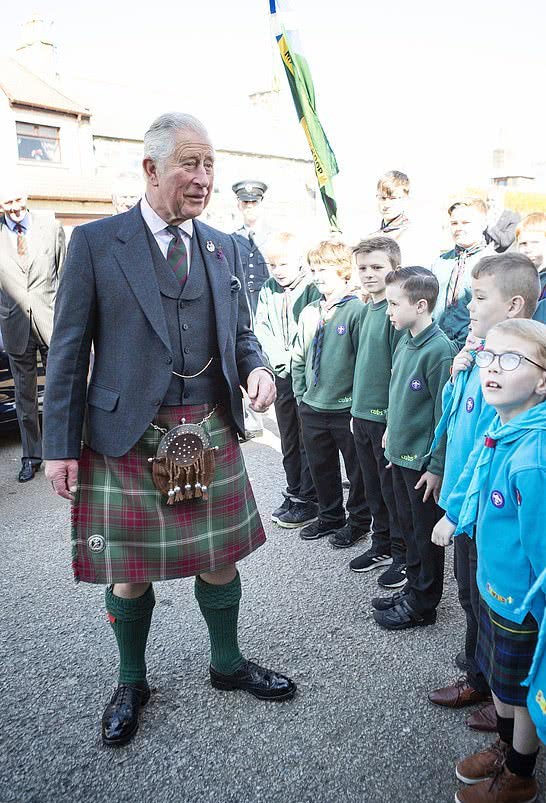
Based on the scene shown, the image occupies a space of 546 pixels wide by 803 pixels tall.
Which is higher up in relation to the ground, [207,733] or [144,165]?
[144,165]

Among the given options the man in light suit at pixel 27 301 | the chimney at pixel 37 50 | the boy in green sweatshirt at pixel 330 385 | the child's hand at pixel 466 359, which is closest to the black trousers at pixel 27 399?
the man in light suit at pixel 27 301

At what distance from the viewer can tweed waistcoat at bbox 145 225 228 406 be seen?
2.04 metres

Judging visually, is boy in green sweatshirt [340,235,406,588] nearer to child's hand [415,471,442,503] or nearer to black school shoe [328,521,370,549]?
black school shoe [328,521,370,549]

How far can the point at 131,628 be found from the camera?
2.17 meters

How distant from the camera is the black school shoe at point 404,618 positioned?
101 inches

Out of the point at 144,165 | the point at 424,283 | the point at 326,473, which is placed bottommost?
the point at 326,473

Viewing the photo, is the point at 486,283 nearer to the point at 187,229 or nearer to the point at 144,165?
the point at 187,229

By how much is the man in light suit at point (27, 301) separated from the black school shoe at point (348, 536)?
2.64 metres

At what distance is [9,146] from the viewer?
20.7 metres

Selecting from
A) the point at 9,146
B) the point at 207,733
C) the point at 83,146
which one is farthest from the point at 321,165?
the point at 83,146

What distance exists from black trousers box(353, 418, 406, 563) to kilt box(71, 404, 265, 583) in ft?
3.62

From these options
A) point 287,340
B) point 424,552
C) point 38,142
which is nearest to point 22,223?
point 287,340

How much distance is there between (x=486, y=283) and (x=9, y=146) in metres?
22.6

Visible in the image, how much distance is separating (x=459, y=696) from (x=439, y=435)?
3.04 feet
